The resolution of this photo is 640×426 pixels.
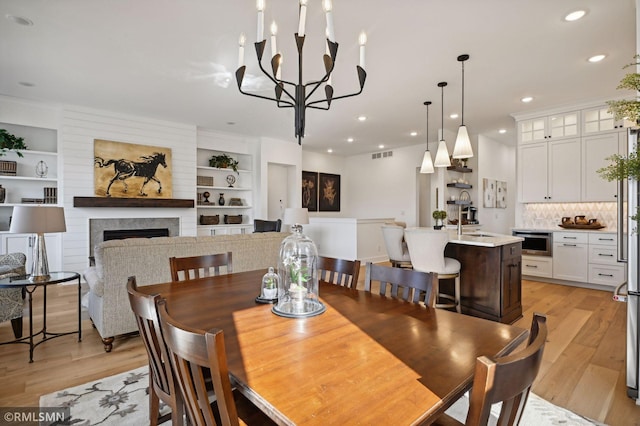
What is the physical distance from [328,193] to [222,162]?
10.9 feet

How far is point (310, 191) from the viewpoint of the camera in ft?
28.8

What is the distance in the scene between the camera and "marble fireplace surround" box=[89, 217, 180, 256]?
17.6 ft

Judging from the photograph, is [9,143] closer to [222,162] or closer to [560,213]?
[222,162]

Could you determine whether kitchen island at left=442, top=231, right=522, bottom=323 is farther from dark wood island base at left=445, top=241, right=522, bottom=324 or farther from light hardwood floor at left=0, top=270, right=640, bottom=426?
light hardwood floor at left=0, top=270, right=640, bottom=426

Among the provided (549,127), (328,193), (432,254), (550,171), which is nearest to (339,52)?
(432,254)

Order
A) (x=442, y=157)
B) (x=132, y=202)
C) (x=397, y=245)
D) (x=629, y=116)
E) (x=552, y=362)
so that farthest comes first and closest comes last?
(x=132, y=202) < (x=442, y=157) < (x=397, y=245) < (x=552, y=362) < (x=629, y=116)

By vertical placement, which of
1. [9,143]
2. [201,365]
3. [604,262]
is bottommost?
[604,262]

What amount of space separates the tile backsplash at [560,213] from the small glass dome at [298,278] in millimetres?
5521

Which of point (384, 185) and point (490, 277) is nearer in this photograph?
point (490, 277)

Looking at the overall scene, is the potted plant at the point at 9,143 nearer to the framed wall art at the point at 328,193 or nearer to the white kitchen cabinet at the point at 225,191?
the white kitchen cabinet at the point at 225,191

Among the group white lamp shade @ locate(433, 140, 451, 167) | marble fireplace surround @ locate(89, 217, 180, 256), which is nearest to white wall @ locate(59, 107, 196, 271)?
marble fireplace surround @ locate(89, 217, 180, 256)

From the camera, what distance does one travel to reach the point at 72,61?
3539 millimetres

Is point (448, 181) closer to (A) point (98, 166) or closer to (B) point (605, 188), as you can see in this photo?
(B) point (605, 188)

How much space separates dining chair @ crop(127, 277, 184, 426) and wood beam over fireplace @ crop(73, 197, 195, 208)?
15.6 ft
